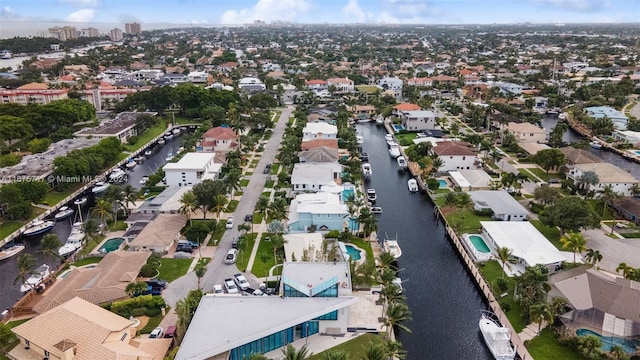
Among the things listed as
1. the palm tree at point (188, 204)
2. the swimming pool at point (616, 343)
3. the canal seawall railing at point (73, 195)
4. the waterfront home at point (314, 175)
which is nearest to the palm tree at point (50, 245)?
the canal seawall railing at point (73, 195)

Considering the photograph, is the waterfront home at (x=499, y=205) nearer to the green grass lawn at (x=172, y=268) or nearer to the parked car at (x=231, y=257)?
the parked car at (x=231, y=257)

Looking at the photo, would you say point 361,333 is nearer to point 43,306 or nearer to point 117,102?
point 43,306

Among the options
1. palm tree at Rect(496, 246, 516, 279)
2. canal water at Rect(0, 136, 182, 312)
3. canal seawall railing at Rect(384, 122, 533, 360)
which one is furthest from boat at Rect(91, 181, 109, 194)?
palm tree at Rect(496, 246, 516, 279)

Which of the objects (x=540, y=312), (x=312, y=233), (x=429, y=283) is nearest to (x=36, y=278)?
(x=312, y=233)

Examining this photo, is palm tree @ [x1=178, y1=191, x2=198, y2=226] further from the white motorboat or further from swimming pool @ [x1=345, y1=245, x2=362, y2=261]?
the white motorboat

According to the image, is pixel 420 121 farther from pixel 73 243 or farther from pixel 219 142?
pixel 73 243

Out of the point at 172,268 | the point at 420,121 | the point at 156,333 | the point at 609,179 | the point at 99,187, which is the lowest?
the point at 156,333
